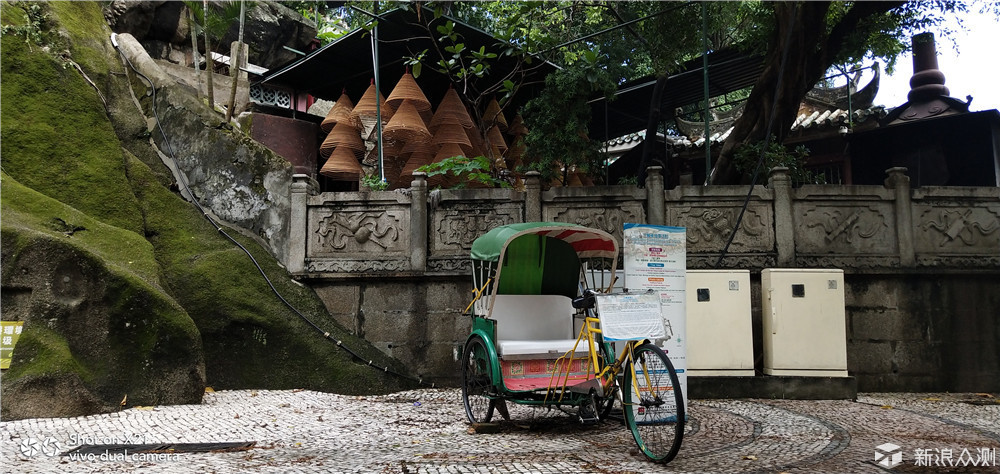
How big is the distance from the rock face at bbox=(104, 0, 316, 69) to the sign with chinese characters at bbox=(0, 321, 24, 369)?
38.5 ft

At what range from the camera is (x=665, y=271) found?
284 inches

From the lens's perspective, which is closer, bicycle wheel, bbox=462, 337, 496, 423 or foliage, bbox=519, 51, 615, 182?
bicycle wheel, bbox=462, 337, 496, 423

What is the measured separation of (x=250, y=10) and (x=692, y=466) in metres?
19.6

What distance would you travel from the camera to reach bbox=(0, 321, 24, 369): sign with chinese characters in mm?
6887

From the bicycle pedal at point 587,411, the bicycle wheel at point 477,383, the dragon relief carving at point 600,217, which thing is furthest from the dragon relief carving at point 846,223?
the bicycle wheel at point 477,383

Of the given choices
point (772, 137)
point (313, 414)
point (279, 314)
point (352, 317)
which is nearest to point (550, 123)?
point (772, 137)

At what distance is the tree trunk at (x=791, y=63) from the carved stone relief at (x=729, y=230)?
5.76ft

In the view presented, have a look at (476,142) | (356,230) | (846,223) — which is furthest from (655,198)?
(476,142)

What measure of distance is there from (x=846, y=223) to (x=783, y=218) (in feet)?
3.41

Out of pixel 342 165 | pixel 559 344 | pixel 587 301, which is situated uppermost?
pixel 342 165

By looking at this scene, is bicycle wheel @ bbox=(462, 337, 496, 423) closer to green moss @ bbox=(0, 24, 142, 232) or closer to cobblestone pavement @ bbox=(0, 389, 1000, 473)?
cobblestone pavement @ bbox=(0, 389, 1000, 473)

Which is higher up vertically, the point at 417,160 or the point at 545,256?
the point at 417,160

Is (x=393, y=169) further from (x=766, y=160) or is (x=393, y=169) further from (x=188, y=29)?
(x=766, y=160)

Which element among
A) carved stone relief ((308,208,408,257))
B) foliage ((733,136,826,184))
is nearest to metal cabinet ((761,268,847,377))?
foliage ((733,136,826,184))
